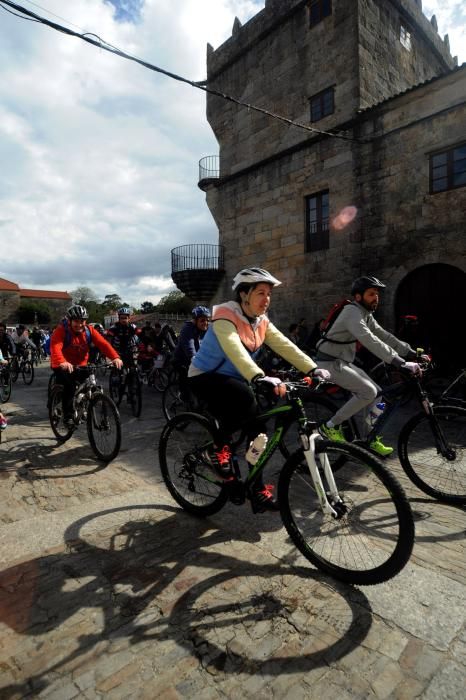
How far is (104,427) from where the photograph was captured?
4.68 metres

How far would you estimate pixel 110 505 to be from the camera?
335 centimetres

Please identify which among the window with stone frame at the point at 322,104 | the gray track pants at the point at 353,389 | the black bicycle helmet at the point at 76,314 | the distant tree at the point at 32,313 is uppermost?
the window with stone frame at the point at 322,104

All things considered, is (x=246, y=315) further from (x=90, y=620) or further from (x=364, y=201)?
(x=364, y=201)

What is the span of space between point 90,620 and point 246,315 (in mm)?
2108

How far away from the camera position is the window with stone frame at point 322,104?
1241cm

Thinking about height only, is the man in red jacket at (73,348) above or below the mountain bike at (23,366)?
above

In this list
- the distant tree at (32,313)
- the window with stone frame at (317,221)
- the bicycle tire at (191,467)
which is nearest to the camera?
the bicycle tire at (191,467)

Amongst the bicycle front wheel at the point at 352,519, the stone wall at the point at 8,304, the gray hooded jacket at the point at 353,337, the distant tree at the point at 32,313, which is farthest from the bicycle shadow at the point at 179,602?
the stone wall at the point at 8,304

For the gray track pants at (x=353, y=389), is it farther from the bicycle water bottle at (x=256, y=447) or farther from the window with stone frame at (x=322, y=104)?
the window with stone frame at (x=322, y=104)

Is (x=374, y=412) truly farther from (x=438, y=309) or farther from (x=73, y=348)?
(x=438, y=309)

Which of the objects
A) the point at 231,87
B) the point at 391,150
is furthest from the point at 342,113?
the point at 231,87

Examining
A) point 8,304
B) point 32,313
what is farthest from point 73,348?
point 8,304

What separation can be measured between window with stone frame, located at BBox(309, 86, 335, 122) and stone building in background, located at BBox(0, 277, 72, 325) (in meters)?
68.8

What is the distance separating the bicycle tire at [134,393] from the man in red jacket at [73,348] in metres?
2.05
